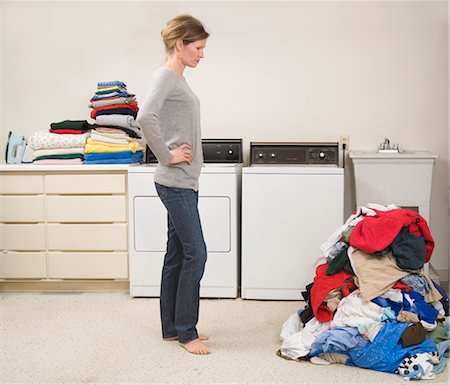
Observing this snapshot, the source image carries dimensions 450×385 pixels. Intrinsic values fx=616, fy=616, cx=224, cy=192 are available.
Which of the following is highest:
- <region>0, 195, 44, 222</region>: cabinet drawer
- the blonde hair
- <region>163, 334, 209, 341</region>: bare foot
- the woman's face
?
the blonde hair

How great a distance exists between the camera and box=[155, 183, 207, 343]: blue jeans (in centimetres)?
270

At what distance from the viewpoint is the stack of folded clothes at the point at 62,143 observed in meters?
3.86

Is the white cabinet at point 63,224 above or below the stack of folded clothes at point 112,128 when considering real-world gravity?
below

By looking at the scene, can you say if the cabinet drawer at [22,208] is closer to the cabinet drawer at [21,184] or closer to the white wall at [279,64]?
the cabinet drawer at [21,184]

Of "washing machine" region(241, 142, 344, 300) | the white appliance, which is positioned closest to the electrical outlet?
the white appliance

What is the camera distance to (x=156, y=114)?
2.58 meters

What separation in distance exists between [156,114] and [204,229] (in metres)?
1.26

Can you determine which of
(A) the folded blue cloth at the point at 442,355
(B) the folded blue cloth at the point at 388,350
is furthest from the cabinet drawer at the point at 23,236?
(A) the folded blue cloth at the point at 442,355

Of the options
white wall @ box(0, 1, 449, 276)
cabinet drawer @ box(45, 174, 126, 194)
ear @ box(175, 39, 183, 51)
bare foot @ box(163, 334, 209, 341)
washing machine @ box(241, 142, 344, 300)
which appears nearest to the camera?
ear @ box(175, 39, 183, 51)

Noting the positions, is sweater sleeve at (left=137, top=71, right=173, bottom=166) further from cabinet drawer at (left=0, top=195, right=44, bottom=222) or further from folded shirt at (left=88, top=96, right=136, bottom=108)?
cabinet drawer at (left=0, top=195, right=44, bottom=222)

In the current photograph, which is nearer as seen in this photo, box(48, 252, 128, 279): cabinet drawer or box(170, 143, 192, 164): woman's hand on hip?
box(170, 143, 192, 164): woman's hand on hip

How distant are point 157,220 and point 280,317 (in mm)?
949

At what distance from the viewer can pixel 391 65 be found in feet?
13.6

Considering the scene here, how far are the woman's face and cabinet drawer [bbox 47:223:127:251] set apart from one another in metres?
1.42
